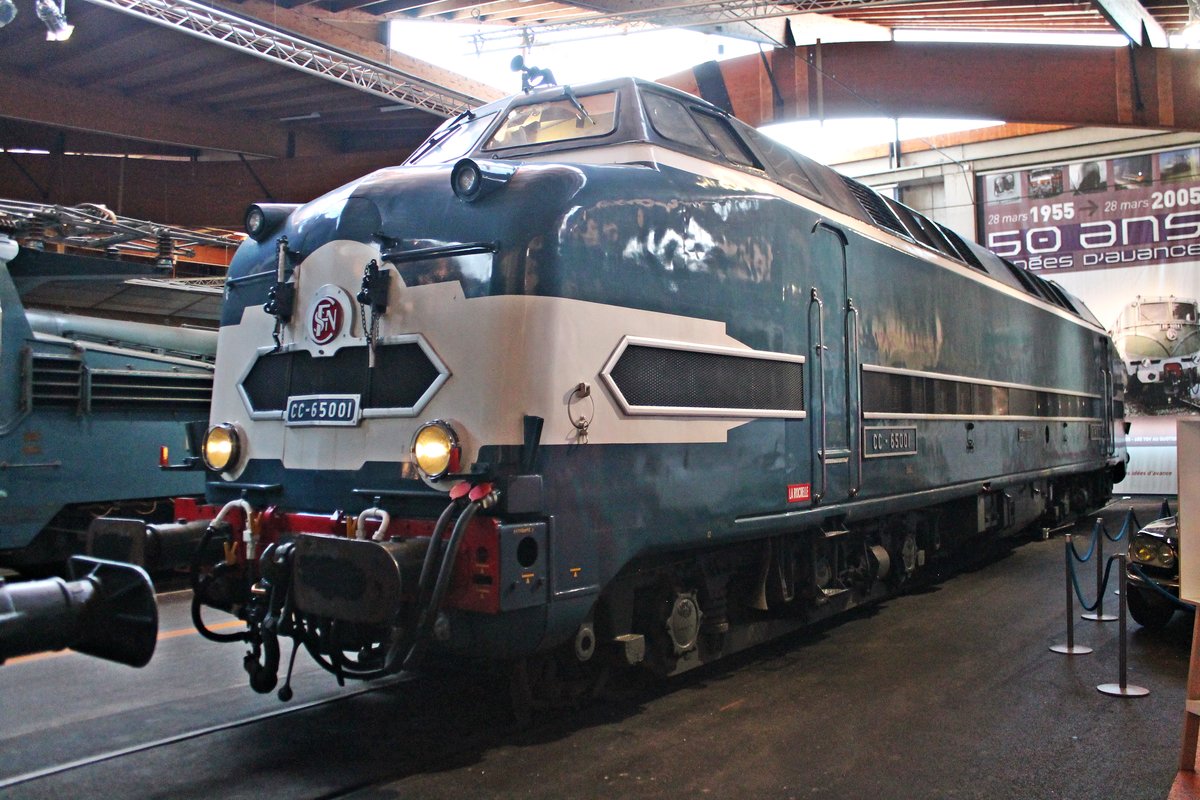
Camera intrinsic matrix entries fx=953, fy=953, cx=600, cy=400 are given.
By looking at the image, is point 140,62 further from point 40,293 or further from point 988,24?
point 988,24

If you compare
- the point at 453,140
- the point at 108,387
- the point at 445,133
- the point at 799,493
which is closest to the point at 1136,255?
the point at 799,493

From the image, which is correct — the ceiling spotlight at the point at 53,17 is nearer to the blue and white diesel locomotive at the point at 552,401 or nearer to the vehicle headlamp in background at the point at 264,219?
the blue and white diesel locomotive at the point at 552,401

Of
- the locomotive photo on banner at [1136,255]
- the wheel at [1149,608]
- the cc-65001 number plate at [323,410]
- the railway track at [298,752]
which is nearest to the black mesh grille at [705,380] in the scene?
the cc-65001 number plate at [323,410]

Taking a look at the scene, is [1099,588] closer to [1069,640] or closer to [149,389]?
[1069,640]

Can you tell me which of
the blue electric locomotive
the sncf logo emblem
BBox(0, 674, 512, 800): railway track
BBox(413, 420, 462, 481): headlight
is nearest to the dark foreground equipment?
BBox(0, 674, 512, 800): railway track

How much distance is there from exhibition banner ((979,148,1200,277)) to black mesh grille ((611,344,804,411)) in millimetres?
16911

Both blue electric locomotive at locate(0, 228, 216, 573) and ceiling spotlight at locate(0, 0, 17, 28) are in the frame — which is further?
blue electric locomotive at locate(0, 228, 216, 573)

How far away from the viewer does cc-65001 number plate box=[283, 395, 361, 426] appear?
4781mm

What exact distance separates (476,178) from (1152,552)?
5697 mm

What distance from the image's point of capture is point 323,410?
193 inches

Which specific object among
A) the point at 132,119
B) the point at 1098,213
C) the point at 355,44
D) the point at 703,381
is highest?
the point at 355,44

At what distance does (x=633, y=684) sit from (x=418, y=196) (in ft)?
9.81

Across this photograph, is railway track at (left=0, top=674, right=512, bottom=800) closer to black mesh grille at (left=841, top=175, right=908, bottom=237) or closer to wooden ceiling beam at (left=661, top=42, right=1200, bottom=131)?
black mesh grille at (left=841, top=175, right=908, bottom=237)

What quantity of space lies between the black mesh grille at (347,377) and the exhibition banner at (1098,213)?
19197 mm
